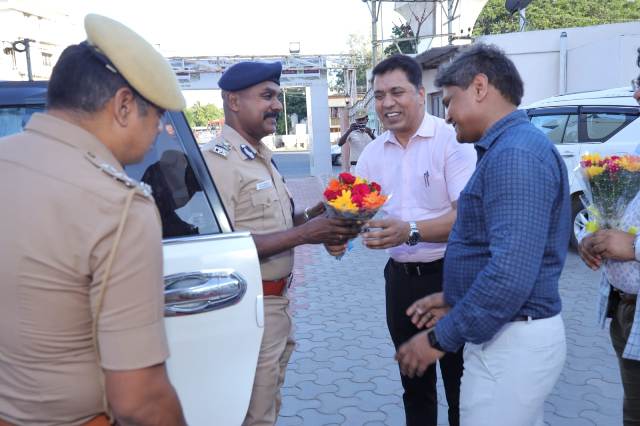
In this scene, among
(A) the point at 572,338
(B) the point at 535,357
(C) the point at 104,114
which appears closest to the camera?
(C) the point at 104,114

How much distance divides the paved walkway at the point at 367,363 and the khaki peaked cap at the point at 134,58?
2.83 meters

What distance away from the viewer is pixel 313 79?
18531mm

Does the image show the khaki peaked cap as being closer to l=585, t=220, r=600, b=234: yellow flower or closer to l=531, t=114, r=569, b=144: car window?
l=585, t=220, r=600, b=234: yellow flower

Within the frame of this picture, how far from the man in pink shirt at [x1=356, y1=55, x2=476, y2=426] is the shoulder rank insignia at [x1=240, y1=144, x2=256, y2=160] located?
2.66 ft

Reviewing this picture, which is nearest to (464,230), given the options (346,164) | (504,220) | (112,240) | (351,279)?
(504,220)

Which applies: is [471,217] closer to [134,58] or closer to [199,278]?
[199,278]

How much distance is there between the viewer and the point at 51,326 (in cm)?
111

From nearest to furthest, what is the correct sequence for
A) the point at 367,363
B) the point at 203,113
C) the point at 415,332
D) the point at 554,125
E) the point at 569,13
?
the point at 415,332
the point at 367,363
the point at 554,125
the point at 569,13
the point at 203,113

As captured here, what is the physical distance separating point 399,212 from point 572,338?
2.70 meters

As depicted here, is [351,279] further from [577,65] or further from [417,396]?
[577,65]

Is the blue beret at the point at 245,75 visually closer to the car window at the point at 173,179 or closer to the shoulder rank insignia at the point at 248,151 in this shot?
the shoulder rank insignia at the point at 248,151

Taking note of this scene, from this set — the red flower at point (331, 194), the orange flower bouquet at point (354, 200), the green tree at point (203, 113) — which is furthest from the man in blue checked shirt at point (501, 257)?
the green tree at point (203, 113)

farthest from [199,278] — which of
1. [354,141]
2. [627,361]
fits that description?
[354,141]

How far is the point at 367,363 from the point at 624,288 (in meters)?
2.43
